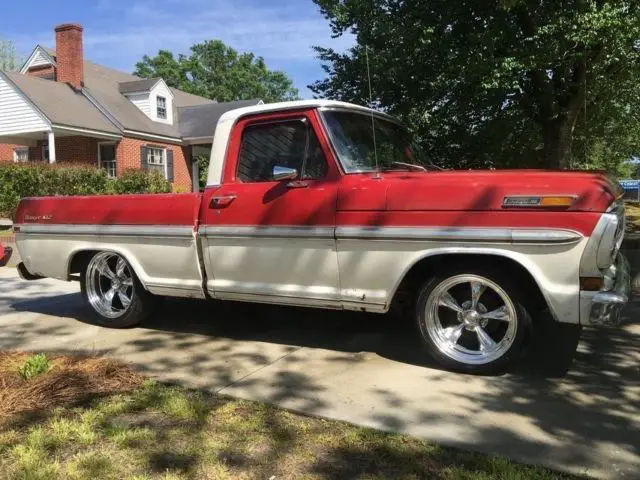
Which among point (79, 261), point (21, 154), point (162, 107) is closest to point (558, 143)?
point (79, 261)

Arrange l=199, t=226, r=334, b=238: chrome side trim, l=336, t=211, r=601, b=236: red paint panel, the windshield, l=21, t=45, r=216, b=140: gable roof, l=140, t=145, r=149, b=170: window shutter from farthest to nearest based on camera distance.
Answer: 1. l=140, t=145, r=149, b=170: window shutter
2. l=21, t=45, r=216, b=140: gable roof
3. the windshield
4. l=199, t=226, r=334, b=238: chrome side trim
5. l=336, t=211, r=601, b=236: red paint panel

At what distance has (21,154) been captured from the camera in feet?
84.9

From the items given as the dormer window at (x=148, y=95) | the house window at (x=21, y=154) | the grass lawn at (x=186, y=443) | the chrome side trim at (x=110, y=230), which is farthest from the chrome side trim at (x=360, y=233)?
the house window at (x=21, y=154)

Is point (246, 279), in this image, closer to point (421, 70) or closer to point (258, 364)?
point (258, 364)

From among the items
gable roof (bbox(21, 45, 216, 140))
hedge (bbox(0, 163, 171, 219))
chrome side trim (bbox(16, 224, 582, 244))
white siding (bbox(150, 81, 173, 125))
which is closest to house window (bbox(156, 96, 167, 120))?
white siding (bbox(150, 81, 173, 125))

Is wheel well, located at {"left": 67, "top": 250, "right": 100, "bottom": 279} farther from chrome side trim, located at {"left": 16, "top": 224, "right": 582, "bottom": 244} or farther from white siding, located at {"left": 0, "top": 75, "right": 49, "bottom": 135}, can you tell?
white siding, located at {"left": 0, "top": 75, "right": 49, "bottom": 135}

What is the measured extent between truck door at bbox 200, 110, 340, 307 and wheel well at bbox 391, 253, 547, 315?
0.58 m

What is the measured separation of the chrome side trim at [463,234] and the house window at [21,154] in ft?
82.7

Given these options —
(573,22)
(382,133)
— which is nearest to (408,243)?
(382,133)

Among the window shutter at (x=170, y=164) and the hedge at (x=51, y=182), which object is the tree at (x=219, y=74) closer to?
the window shutter at (x=170, y=164)

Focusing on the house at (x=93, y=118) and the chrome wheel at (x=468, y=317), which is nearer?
the chrome wheel at (x=468, y=317)

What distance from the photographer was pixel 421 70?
35.2 feet

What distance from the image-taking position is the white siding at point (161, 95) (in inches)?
1041

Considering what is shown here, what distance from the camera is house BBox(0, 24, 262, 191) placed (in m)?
22.2
